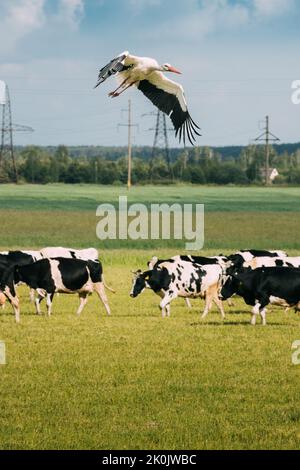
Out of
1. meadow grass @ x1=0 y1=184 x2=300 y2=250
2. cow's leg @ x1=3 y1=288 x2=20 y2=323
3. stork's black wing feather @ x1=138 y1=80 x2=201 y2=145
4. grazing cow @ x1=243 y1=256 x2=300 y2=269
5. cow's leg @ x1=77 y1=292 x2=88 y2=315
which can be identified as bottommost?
meadow grass @ x1=0 y1=184 x2=300 y2=250

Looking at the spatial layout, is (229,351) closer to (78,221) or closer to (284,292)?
(284,292)

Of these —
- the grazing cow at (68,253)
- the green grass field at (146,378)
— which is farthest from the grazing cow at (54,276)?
the grazing cow at (68,253)

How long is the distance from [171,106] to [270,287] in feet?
13.7

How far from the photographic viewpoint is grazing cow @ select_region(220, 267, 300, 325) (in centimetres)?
1883

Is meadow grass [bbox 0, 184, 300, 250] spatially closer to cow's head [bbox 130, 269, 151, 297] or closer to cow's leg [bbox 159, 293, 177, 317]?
cow's head [bbox 130, 269, 151, 297]

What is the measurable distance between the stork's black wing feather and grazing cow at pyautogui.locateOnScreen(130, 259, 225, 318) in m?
4.75

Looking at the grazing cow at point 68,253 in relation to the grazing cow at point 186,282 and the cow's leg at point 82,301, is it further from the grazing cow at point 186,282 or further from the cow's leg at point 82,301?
the grazing cow at point 186,282

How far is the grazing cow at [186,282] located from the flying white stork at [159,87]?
473 centimetres

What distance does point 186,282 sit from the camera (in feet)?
67.7

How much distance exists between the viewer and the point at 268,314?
21.3m

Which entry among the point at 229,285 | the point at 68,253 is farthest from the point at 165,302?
the point at 68,253

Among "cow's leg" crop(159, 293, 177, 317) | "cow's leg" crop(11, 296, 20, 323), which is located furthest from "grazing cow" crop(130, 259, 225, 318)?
"cow's leg" crop(11, 296, 20, 323)

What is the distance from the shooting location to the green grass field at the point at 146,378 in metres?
11.0

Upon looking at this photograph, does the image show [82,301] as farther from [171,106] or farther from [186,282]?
A: [171,106]
